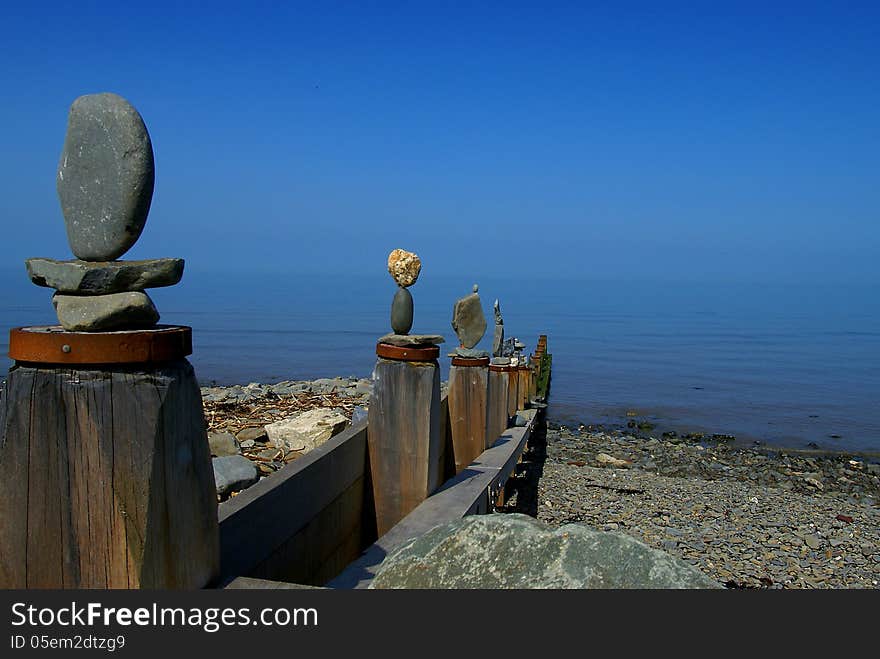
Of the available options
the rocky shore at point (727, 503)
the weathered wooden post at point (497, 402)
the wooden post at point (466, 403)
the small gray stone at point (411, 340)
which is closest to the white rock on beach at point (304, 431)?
the small gray stone at point (411, 340)

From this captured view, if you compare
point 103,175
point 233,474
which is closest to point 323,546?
point 233,474

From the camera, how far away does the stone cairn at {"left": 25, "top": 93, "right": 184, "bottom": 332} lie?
8.88 feet

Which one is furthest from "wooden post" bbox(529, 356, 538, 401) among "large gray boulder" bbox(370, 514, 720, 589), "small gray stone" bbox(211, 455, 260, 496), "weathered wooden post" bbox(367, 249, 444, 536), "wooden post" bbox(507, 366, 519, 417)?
"large gray boulder" bbox(370, 514, 720, 589)

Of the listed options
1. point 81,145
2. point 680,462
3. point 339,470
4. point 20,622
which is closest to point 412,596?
point 20,622

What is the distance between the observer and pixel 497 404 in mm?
11109

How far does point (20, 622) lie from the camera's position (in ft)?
8.00

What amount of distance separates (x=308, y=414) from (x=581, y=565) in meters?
5.11

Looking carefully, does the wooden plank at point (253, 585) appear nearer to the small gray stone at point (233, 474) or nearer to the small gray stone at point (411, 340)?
the small gray stone at point (233, 474)

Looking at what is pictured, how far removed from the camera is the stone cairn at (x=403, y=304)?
223 inches

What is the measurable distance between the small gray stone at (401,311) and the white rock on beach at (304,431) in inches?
56.2

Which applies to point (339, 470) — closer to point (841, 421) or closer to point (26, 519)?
point (26, 519)

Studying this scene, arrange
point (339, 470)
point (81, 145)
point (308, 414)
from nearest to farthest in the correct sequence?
1. point (81, 145)
2. point (339, 470)
3. point (308, 414)

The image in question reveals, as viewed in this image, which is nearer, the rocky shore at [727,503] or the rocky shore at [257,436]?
the rocky shore at [257,436]

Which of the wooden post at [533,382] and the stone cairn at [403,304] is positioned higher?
the stone cairn at [403,304]
